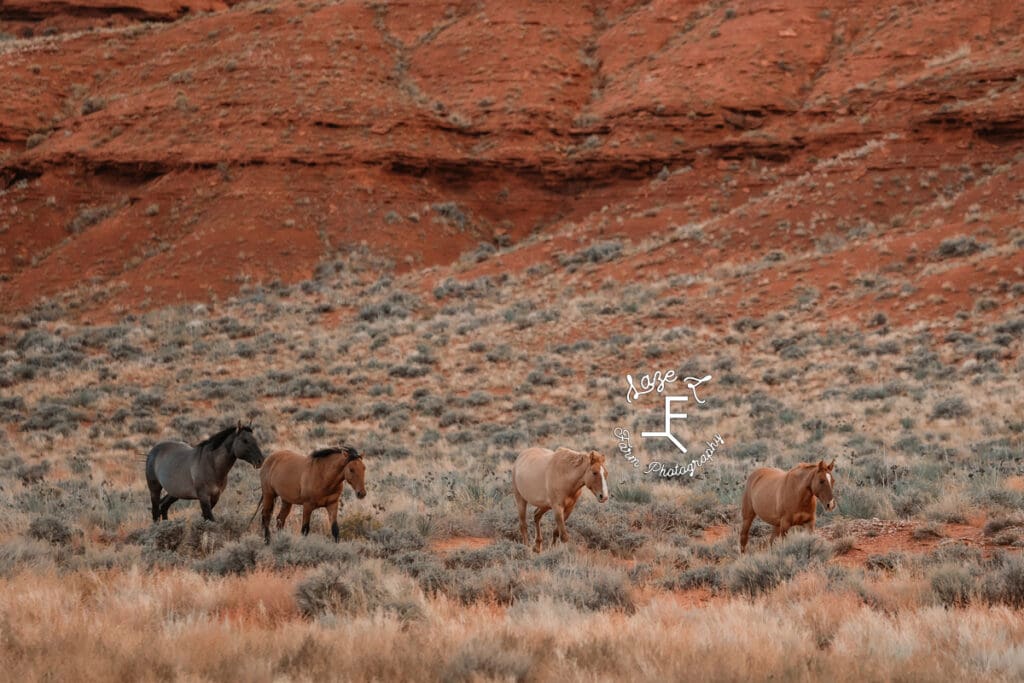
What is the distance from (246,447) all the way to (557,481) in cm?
363

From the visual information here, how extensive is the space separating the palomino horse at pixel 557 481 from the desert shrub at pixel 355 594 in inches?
105

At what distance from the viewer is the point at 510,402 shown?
24.4 m

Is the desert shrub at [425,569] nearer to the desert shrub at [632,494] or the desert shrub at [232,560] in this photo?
the desert shrub at [232,560]

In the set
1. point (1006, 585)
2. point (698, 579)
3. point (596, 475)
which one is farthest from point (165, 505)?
point (1006, 585)

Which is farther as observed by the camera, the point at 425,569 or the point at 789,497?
the point at 789,497

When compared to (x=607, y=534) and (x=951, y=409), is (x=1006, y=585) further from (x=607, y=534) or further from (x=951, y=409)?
(x=951, y=409)

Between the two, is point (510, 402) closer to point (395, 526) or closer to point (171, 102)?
point (395, 526)

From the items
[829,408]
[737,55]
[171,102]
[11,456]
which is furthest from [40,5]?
[829,408]

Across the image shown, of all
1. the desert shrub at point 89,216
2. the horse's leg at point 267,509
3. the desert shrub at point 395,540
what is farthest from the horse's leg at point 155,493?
the desert shrub at point 89,216

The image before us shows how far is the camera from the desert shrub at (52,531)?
1063 centimetres

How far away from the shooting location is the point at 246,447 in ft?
37.9

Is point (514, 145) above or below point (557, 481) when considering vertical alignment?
above

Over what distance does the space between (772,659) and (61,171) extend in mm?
46538

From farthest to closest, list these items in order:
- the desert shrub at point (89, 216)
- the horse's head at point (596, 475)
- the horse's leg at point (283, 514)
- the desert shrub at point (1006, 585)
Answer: the desert shrub at point (89, 216), the horse's leg at point (283, 514), the horse's head at point (596, 475), the desert shrub at point (1006, 585)
